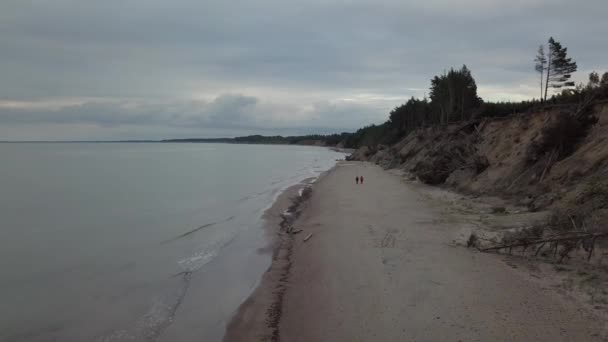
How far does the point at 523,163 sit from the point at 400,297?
541 inches

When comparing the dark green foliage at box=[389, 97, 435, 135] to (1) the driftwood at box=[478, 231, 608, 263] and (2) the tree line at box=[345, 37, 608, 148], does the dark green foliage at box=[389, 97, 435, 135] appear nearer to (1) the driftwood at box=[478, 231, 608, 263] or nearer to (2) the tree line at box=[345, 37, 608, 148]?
(2) the tree line at box=[345, 37, 608, 148]

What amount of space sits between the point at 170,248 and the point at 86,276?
11.2ft

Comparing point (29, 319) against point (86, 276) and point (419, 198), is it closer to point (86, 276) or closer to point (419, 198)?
point (86, 276)

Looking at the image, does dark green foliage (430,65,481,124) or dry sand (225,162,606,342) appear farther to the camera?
Answer: dark green foliage (430,65,481,124)

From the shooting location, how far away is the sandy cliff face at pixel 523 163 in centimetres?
1402

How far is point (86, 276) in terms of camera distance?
1149cm

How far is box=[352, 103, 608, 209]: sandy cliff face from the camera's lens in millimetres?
14023

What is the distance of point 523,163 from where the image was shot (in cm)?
1827

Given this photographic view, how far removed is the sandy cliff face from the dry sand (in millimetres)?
4890

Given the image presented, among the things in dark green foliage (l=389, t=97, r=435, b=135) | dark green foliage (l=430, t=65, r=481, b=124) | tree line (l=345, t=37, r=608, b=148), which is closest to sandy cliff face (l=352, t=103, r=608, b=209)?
tree line (l=345, t=37, r=608, b=148)

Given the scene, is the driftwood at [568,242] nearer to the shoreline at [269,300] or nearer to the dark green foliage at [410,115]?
the shoreline at [269,300]

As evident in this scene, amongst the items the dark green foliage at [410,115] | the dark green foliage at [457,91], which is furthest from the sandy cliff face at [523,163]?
the dark green foliage at [410,115]

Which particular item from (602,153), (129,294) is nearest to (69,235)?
(129,294)

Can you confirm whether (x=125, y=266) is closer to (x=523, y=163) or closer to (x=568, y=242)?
(x=568, y=242)
